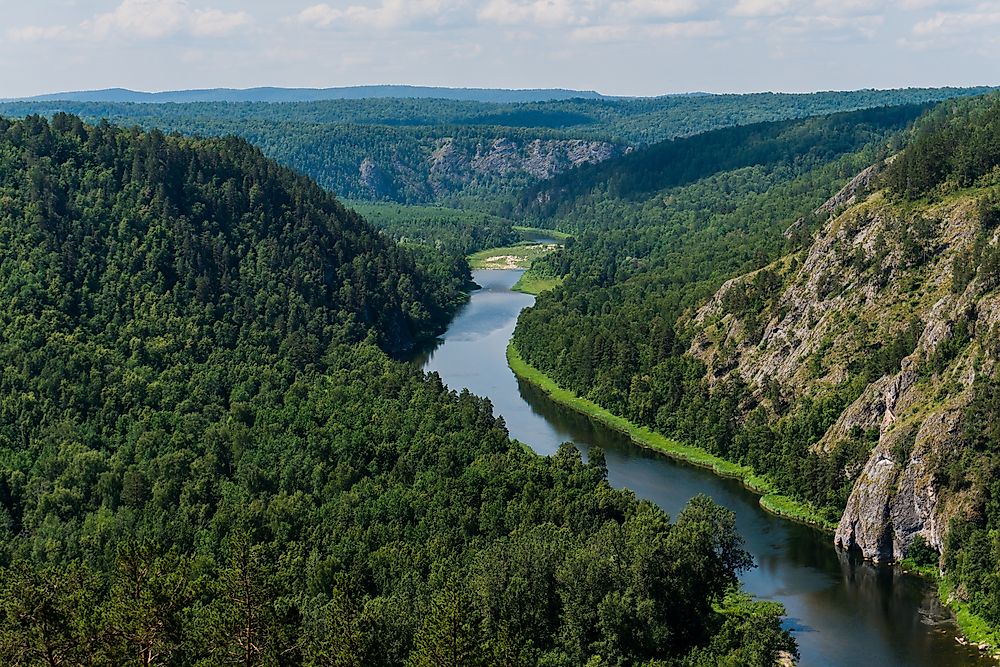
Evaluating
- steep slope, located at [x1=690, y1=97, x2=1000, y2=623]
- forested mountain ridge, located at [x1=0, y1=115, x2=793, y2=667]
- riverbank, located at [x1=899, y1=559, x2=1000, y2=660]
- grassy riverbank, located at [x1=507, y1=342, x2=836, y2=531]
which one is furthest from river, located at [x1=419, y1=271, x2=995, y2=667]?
forested mountain ridge, located at [x1=0, y1=115, x2=793, y2=667]

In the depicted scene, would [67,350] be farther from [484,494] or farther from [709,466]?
[709,466]

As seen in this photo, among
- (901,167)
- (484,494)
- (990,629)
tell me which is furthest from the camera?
(901,167)

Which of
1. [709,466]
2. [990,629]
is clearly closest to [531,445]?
[709,466]

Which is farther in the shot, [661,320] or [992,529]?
[661,320]

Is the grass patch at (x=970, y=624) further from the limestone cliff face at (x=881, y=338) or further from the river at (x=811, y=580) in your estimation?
the limestone cliff face at (x=881, y=338)

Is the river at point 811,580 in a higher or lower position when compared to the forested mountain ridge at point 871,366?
lower

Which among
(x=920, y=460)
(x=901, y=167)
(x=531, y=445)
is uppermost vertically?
(x=901, y=167)

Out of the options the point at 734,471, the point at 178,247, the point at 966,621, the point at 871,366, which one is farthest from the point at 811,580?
the point at 178,247

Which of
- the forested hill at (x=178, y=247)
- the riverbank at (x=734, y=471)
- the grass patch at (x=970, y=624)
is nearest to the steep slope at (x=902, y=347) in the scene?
the grass patch at (x=970, y=624)
